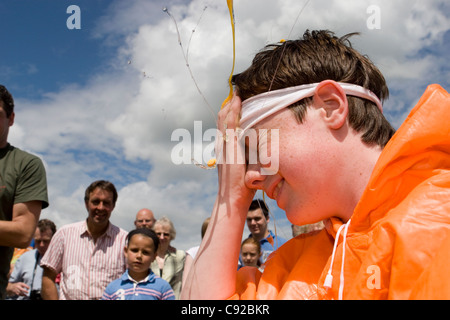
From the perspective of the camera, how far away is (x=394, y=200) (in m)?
1.51

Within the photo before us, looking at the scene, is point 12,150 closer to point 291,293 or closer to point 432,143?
point 291,293

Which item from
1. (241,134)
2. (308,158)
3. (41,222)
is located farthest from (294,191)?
(41,222)

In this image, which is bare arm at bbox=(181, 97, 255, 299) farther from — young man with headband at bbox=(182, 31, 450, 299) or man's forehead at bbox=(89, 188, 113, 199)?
man's forehead at bbox=(89, 188, 113, 199)

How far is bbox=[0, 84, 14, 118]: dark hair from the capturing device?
12.8 feet

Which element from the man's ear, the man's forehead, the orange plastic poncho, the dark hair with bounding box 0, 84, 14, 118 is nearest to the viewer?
the orange plastic poncho

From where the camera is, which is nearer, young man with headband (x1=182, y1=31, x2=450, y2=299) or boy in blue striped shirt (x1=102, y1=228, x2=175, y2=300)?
young man with headband (x1=182, y1=31, x2=450, y2=299)

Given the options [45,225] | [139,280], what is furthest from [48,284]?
[45,225]

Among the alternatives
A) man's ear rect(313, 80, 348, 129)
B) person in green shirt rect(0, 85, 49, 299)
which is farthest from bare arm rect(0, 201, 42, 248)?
man's ear rect(313, 80, 348, 129)

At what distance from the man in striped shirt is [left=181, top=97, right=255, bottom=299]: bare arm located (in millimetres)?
3823

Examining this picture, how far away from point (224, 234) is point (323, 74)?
0.77 m

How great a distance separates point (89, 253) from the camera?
549 centimetres

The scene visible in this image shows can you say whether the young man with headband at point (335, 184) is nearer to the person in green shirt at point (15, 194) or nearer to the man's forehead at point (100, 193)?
the person in green shirt at point (15, 194)

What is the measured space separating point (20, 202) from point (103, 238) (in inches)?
82.1

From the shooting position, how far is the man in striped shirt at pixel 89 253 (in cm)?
531
